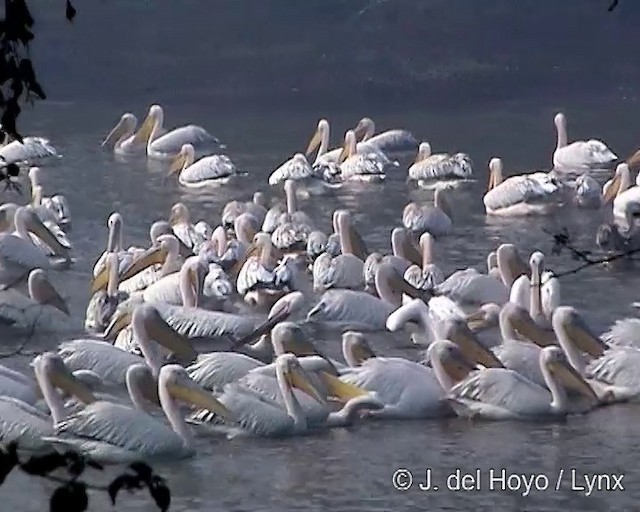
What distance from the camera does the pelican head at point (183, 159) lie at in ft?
41.3

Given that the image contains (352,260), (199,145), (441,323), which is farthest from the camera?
(199,145)

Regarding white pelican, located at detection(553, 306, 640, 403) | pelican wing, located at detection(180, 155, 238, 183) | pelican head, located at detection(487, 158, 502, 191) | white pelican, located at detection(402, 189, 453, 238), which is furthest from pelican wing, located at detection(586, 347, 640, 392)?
pelican wing, located at detection(180, 155, 238, 183)

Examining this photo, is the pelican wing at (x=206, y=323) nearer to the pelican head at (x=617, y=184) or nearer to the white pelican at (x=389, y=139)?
the pelican head at (x=617, y=184)

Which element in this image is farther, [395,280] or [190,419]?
[395,280]

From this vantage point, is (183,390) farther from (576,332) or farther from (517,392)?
(576,332)

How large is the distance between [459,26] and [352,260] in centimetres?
1049

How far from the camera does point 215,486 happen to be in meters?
5.44

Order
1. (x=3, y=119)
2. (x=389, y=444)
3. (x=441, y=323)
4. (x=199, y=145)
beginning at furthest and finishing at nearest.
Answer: (x=199, y=145)
(x=441, y=323)
(x=389, y=444)
(x=3, y=119)

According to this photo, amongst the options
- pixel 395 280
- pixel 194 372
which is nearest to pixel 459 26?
pixel 395 280

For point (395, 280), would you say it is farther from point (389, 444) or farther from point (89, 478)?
point (89, 478)

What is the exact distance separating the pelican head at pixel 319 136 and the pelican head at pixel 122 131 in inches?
62.8

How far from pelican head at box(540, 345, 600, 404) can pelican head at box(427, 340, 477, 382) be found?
0.90 ft

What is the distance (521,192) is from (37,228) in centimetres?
332

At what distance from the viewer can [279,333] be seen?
6531 mm
